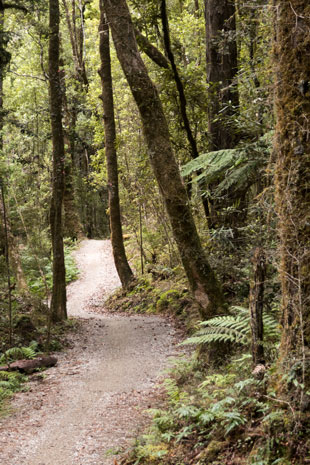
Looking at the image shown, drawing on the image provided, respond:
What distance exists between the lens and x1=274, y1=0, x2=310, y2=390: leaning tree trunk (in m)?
2.78

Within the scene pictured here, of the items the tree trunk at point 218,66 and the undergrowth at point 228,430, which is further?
the tree trunk at point 218,66

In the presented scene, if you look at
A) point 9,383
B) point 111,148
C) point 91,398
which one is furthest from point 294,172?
point 111,148

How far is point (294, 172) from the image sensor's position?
2.85 metres

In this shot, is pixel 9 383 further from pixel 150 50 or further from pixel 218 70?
pixel 150 50

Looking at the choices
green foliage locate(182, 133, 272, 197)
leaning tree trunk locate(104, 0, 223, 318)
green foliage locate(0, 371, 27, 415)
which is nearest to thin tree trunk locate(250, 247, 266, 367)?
green foliage locate(182, 133, 272, 197)

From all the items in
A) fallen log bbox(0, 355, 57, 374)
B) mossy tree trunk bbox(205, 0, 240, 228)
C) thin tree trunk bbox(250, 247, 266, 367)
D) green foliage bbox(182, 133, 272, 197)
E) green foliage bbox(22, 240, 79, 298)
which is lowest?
fallen log bbox(0, 355, 57, 374)

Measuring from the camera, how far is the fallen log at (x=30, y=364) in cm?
759

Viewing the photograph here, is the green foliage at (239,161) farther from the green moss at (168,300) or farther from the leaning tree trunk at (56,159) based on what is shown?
the green moss at (168,300)

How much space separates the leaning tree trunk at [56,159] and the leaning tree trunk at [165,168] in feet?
16.5

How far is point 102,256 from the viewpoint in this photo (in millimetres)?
24859

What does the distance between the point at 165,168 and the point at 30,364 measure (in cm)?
451

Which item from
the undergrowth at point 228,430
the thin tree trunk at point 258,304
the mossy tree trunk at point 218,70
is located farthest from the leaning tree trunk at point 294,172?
the mossy tree trunk at point 218,70

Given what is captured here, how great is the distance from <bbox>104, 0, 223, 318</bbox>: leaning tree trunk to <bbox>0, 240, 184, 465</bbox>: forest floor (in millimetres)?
1505

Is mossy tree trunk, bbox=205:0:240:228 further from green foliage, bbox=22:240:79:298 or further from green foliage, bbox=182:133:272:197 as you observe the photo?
green foliage, bbox=22:240:79:298
